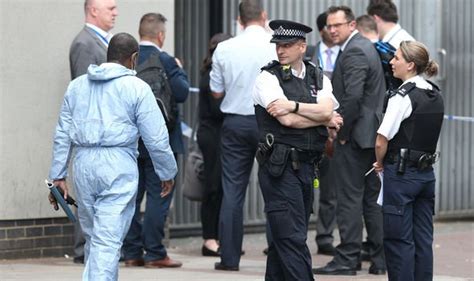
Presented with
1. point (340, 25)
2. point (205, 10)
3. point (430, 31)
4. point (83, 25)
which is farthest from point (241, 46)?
point (430, 31)

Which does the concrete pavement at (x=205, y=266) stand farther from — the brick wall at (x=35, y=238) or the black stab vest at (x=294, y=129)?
the black stab vest at (x=294, y=129)

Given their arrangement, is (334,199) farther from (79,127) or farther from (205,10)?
(79,127)

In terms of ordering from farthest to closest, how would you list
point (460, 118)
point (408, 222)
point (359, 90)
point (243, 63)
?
point (460, 118) → point (243, 63) → point (359, 90) → point (408, 222)

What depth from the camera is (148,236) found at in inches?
408

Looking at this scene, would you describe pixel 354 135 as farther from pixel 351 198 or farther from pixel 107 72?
pixel 107 72

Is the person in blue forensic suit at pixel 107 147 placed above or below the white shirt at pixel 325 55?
below

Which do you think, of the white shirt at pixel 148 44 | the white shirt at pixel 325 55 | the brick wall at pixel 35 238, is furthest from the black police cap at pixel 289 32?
the brick wall at pixel 35 238

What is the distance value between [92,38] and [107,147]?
255 centimetres

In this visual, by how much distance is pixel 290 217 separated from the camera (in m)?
8.28

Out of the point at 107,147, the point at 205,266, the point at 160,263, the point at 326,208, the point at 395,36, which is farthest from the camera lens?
the point at 326,208

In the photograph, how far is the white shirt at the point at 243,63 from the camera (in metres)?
10.3

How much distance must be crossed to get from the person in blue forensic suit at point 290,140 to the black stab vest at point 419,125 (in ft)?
1.58

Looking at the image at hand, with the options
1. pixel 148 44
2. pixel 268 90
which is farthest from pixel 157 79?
pixel 268 90

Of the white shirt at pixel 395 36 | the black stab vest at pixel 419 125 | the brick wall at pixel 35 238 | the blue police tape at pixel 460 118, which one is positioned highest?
the white shirt at pixel 395 36
